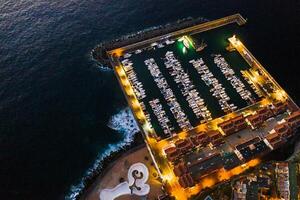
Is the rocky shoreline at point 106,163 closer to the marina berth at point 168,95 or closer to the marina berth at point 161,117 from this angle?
the marina berth at point 161,117

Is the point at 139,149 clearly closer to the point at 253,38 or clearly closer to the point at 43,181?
the point at 43,181

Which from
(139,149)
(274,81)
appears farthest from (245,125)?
(139,149)

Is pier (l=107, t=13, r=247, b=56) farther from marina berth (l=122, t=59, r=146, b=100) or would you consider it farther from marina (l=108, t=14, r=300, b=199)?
marina berth (l=122, t=59, r=146, b=100)

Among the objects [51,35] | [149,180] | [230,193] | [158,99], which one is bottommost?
[230,193]

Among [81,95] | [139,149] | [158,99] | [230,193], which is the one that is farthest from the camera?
[81,95]

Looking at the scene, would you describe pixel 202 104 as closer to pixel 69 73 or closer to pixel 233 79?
pixel 233 79

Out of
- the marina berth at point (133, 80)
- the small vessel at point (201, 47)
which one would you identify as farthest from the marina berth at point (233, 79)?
the marina berth at point (133, 80)

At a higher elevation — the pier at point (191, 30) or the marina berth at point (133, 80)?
the pier at point (191, 30)
